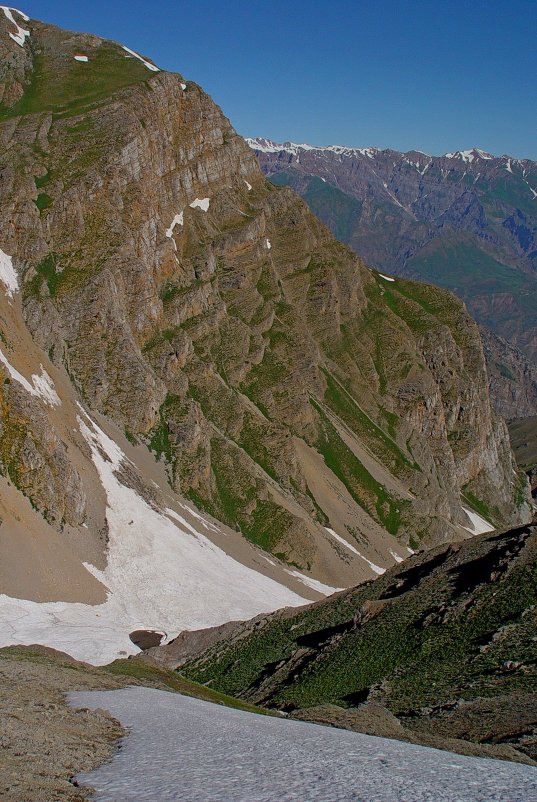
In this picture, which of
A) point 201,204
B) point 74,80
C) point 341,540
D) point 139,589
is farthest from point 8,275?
point 341,540

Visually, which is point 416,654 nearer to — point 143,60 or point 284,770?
point 284,770

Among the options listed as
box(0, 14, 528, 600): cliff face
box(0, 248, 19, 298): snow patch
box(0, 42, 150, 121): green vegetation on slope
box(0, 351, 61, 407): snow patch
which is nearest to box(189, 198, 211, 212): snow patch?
box(0, 14, 528, 600): cliff face

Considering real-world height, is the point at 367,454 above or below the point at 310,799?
above

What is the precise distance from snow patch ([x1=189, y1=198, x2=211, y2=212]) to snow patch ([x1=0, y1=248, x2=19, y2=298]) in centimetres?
6029

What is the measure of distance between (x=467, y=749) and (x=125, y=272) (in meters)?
126

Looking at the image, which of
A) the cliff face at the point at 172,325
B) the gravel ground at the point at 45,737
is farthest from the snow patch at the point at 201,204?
the gravel ground at the point at 45,737

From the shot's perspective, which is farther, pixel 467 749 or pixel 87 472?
pixel 87 472

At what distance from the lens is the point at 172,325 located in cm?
15450

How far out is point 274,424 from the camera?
15788 cm

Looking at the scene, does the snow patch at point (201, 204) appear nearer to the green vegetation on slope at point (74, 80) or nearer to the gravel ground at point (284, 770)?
the green vegetation on slope at point (74, 80)

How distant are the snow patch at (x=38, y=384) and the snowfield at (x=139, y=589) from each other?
637cm

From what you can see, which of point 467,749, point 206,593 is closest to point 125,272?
point 206,593

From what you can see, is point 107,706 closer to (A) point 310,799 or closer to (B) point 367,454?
(A) point 310,799

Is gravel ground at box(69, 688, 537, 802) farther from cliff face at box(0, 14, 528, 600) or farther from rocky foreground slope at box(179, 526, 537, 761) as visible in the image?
cliff face at box(0, 14, 528, 600)
